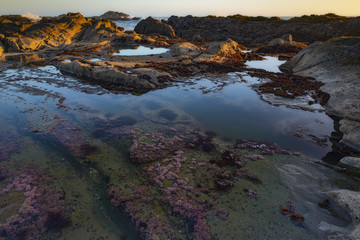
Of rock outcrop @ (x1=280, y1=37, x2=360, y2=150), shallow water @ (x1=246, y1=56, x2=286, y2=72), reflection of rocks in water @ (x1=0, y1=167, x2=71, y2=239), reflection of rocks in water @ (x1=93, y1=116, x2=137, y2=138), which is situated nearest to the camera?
reflection of rocks in water @ (x1=0, y1=167, x2=71, y2=239)

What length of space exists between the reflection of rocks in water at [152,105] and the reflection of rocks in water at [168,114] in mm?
1152

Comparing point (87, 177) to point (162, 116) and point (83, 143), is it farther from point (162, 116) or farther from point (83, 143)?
point (162, 116)

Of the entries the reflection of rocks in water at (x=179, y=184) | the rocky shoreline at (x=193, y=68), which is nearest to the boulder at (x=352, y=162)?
the rocky shoreline at (x=193, y=68)

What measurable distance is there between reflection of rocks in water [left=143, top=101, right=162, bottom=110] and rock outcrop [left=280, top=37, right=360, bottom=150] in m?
16.1

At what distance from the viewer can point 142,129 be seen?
15930 mm

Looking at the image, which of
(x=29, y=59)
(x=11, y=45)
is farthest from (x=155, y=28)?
(x=29, y=59)

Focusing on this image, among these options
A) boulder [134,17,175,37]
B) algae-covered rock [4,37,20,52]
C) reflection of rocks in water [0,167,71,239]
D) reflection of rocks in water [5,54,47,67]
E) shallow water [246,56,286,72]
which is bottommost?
reflection of rocks in water [0,167,71,239]

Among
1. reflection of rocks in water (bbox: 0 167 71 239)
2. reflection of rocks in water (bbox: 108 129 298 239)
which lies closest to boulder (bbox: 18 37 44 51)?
reflection of rocks in water (bbox: 0 167 71 239)

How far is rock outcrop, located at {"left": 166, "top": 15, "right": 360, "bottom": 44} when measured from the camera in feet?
199

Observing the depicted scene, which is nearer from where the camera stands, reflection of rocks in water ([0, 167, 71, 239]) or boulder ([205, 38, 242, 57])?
reflection of rocks in water ([0, 167, 71, 239])

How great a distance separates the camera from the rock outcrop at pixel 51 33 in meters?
43.6

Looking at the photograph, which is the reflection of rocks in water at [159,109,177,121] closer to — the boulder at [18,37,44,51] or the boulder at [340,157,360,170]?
the boulder at [340,157,360,170]

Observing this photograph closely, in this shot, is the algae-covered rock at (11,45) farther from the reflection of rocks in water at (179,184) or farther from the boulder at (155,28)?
the boulder at (155,28)

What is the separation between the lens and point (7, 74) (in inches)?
1125
